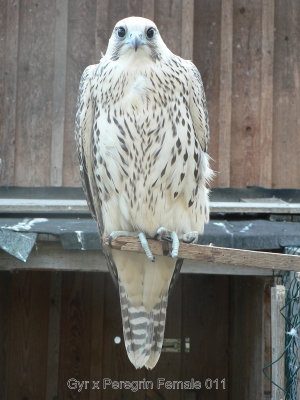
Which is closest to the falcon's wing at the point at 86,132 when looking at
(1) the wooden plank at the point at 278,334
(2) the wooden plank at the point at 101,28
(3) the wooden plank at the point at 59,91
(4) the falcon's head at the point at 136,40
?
(4) the falcon's head at the point at 136,40

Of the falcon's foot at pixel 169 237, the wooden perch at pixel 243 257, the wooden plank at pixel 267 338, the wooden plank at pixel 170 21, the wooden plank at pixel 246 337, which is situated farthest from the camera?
the wooden plank at pixel 170 21

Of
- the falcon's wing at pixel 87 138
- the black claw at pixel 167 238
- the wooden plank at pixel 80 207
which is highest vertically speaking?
the falcon's wing at pixel 87 138

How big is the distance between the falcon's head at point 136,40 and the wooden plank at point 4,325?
303 cm

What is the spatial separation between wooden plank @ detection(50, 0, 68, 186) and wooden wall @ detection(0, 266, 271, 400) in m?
1.16

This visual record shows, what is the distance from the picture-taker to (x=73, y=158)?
5098 millimetres

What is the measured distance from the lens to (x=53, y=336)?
18.6 feet

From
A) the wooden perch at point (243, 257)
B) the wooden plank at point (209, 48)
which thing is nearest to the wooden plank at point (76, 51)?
the wooden plank at point (209, 48)

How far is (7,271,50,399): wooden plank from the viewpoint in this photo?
5.56 meters

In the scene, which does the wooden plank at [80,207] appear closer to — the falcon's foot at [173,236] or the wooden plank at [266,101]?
the wooden plank at [266,101]

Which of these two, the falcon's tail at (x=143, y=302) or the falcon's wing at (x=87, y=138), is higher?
the falcon's wing at (x=87, y=138)

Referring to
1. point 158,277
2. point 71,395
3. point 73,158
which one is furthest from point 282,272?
point 71,395

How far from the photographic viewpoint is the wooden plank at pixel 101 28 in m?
5.10

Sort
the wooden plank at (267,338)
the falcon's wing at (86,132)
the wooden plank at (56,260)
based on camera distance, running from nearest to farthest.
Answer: the falcon's wing at (86,132) < the wooden plank at (56,260) < the wooden plank at (267,338)

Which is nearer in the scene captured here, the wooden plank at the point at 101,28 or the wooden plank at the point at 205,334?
the wooden plank at the point at 101,28
